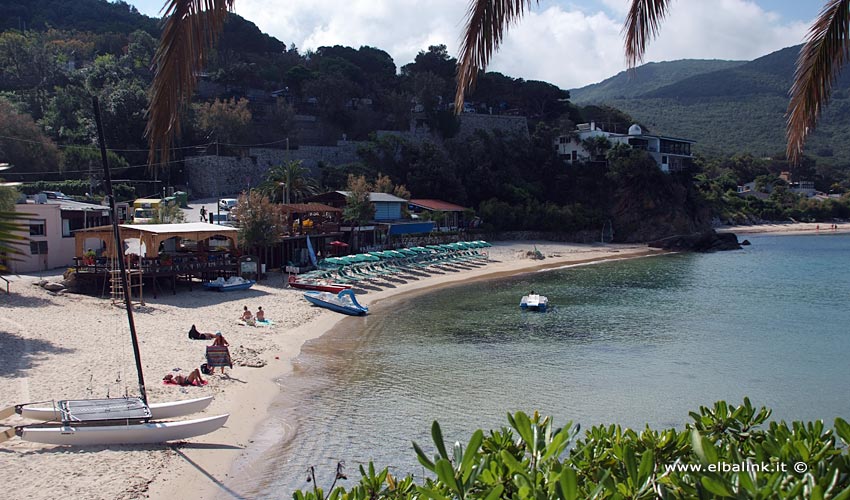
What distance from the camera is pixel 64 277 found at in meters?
27.6

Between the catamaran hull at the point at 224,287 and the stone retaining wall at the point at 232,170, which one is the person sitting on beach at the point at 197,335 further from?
the stone retaining wall at the point at 232,170

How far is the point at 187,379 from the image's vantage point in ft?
55.5

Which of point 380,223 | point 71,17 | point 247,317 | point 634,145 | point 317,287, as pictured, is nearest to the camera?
point 247,317

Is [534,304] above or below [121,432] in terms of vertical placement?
below

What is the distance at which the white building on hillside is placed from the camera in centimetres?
7738

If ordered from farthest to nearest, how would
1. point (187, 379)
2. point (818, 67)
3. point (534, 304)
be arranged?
point (534, 304) → point (187, 379) → point (818, 67)

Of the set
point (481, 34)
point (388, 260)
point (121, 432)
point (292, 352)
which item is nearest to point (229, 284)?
point (292, 352)

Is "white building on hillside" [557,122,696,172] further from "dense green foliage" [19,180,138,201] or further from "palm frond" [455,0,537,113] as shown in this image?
"palm frond" [455,0,537,113]

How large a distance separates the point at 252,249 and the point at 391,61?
202 ft

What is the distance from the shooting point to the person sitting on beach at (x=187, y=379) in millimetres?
16797

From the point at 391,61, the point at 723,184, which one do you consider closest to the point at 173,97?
the point at 391,61

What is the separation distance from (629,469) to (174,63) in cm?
356

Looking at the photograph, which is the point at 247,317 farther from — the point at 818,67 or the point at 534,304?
the point at 818,67

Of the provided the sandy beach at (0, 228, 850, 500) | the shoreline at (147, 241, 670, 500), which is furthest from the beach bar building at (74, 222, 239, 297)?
the shoreline at (147, 241, 670, 500)
